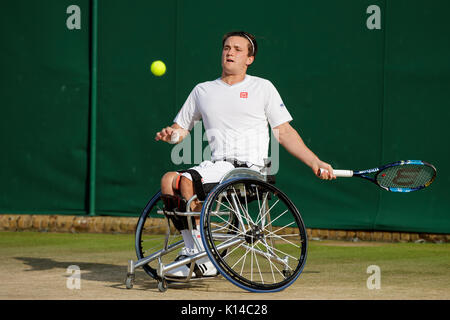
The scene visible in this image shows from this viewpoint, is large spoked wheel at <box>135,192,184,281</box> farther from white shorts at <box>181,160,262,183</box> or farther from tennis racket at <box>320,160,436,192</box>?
tennis racket at <box>320,160,436,192</box>

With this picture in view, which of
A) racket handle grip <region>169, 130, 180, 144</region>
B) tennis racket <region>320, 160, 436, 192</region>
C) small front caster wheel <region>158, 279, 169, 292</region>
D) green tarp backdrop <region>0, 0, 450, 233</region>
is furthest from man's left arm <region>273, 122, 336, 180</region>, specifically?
green tarp backdrop <region>0, 0, 450, 233</region>

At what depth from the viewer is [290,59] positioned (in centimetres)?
683

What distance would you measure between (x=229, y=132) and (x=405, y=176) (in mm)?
1038

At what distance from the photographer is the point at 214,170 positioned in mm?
4117

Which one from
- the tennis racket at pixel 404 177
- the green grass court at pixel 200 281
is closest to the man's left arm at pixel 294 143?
the tennis racket at pixel 404 177

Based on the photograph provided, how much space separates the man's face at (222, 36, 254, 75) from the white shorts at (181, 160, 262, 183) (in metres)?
0.54

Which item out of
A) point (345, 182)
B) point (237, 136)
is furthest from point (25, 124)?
point (237, 136)

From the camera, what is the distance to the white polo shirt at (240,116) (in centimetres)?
425

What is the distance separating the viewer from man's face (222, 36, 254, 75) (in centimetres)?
435

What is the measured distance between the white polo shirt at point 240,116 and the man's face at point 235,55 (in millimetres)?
79

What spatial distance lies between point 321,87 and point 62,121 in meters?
2.37

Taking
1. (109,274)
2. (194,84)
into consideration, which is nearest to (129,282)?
(109,274)

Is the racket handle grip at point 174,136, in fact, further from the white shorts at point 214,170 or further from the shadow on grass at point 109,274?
the shadow on grass at point 109,274

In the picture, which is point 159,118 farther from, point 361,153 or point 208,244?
point 208,244
